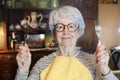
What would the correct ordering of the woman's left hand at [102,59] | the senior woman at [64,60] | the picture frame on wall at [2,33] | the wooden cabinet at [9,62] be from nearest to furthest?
the woman's left hand at [102,59], the senior woman at [64,60], the wooden cabinet at [9,62], the picture frame on wall at [2,33]

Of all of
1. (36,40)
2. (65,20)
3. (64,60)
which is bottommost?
(36,40)

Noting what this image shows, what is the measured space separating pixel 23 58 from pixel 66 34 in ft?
0.89

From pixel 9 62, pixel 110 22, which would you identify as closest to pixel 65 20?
pixel 9 62

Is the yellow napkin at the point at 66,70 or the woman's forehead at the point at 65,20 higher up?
the woman's forehead at the point at 65,20

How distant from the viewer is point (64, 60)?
1.45 m

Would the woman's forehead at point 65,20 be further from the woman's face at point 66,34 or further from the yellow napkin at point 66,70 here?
the yellow napkin at point 66,70

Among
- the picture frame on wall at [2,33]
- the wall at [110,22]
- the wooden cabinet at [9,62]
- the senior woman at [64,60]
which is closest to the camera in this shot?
the senior woman at [64,60]

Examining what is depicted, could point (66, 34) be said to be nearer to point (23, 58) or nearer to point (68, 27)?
point (68, 27)

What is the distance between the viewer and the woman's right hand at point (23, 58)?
135 cm

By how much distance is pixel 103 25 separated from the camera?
15.7ft

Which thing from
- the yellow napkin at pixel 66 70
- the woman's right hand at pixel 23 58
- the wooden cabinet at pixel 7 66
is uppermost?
the woman's right hand at pixel 23 58

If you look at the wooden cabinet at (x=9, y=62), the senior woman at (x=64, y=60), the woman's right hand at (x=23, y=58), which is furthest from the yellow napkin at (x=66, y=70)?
the wooden cabinet at (x=9, y=62)

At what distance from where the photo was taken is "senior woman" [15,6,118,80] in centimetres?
139

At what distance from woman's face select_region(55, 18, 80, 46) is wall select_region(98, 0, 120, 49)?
337 centimetres
